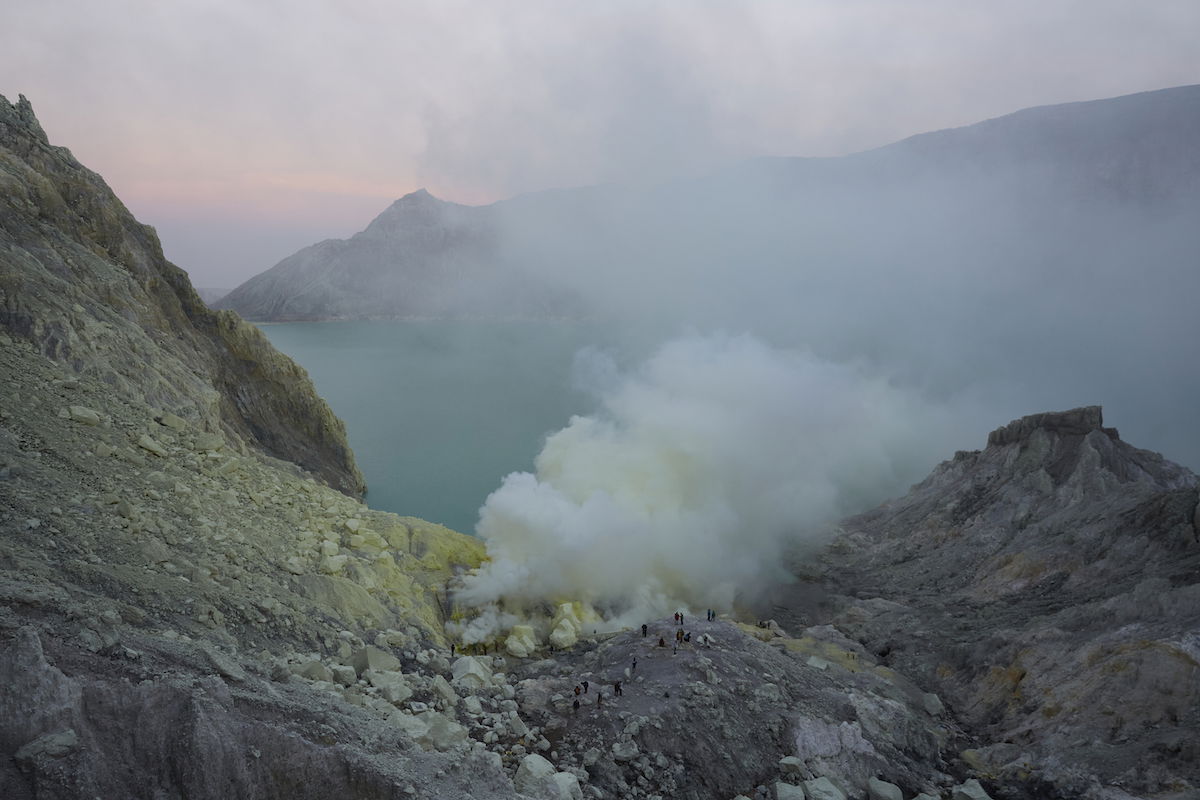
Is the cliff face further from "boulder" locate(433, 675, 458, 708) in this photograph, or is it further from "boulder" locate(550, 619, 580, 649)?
"boulder" locate(550, 619, 580, 649)

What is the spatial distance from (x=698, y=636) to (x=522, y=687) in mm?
5643

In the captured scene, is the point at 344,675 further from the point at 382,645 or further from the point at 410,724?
the point at 382,645

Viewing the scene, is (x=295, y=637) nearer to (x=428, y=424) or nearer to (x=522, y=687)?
(x=522, y=687)

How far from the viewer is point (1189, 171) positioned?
118 m

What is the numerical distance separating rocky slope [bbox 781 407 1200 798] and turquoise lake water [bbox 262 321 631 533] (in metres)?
26.0

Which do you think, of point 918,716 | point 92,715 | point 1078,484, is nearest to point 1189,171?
point 1078,484

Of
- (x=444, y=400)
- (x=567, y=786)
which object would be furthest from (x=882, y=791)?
(x=444, y=400)

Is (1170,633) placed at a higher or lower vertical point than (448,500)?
lower

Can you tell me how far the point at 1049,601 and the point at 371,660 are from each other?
24922 mm

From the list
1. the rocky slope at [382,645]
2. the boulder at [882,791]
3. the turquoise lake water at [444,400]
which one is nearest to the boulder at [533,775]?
the rocky slope at [382,645]

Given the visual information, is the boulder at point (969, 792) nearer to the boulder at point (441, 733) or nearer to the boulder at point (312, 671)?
the boulder at point (441, 733)

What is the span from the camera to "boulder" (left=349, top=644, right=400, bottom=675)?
48.3ft

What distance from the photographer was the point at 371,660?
1480 cm

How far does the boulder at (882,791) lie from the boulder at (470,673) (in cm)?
932
